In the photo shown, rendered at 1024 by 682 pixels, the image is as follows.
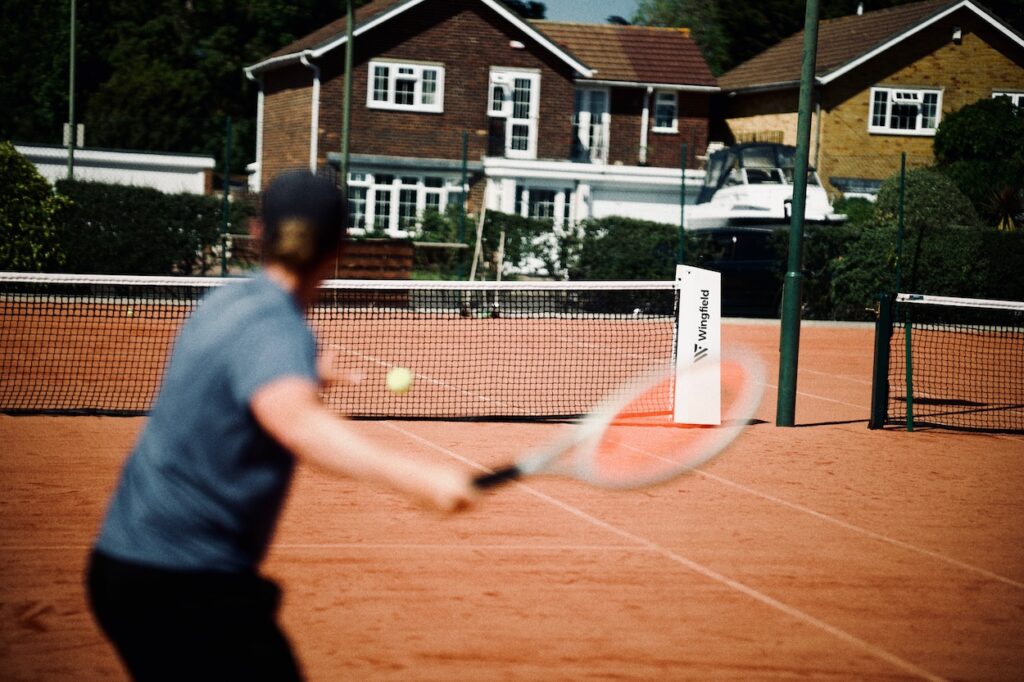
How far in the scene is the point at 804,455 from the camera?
33.9 feet

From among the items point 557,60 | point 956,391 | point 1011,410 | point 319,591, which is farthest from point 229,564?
point 557,60

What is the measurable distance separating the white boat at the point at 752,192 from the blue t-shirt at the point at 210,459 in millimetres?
24158

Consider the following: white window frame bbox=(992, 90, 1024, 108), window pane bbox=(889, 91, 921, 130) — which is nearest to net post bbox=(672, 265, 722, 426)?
window pane bbox=(889, 91, 921, 130)

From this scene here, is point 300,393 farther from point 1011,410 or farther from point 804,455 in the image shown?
point 1011,410

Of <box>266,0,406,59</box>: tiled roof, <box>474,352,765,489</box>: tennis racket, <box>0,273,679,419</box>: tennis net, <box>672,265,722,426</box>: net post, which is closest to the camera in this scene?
<box>474,352,765,489</box>: tennis racket

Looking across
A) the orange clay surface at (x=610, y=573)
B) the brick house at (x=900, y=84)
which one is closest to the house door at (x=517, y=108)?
the brick house at (x=900, y=84)

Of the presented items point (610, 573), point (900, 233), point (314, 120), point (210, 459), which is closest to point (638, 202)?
point (314, 120)

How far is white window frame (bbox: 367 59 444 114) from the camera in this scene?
33.9 meters

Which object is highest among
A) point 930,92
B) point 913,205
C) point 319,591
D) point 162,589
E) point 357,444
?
point 930,92

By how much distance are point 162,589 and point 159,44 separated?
2234 inches

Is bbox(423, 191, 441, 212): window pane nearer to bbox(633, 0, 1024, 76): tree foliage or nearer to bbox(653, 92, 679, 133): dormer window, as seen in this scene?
bbox(653, 92, 679, 133): dormer window

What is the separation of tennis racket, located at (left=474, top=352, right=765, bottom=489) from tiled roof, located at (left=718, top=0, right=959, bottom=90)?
32045 mm

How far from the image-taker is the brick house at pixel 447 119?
33.7 metres

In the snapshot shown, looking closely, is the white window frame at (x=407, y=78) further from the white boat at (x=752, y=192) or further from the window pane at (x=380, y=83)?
the white boat at (x=752, y=192)
